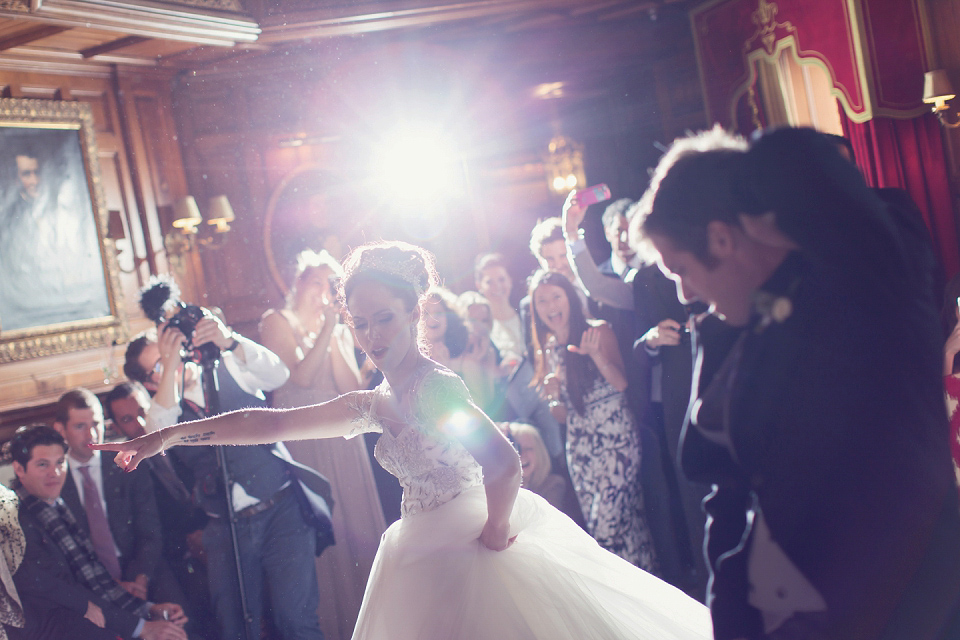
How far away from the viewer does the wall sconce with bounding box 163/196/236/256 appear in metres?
5.03

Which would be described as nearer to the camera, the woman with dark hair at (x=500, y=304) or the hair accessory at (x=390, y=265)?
the hair accessory at (x=390, y=265)

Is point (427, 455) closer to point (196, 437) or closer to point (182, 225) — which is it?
point (196, 437)

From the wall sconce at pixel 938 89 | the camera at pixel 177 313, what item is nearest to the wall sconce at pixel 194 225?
the camera at pixel 177 313

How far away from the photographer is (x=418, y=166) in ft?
20.1

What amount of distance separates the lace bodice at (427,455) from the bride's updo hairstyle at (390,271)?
0.21 metres

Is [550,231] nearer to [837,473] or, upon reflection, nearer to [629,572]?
[629,572]

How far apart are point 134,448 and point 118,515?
1359 mm

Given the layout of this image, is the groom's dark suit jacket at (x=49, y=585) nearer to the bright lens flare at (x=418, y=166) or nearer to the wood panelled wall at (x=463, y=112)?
the wood panelled wall at (x=463, y=112)

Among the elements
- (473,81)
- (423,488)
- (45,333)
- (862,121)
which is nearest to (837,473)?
(423,488)

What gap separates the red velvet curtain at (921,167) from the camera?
4953mm

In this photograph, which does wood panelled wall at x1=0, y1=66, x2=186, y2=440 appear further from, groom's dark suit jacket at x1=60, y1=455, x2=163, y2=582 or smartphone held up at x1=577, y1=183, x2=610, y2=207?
smartphone held up at x1=577, y1=183, x2=610, y2=207

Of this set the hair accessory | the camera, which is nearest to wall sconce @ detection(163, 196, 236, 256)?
the camera

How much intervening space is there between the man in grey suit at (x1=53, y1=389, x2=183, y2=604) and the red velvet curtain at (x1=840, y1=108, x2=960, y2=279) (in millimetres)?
4741

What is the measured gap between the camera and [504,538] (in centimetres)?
170
